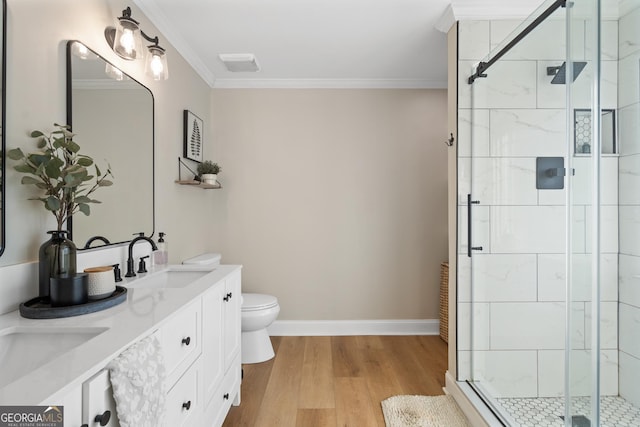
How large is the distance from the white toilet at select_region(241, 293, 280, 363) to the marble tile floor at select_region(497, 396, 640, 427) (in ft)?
5.17

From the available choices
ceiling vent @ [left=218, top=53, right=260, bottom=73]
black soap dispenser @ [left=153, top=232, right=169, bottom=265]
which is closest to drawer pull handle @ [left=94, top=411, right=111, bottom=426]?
black soap dispenser @ [left=153, top=232, right=169, bottom=265]

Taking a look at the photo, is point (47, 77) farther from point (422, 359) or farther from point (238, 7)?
point (422, 359)

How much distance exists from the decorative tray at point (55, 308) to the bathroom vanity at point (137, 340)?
0.8 inches

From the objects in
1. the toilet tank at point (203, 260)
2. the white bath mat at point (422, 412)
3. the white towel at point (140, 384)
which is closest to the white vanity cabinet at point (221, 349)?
the white towel at point (140, 384)

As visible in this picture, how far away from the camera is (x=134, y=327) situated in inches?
39.0

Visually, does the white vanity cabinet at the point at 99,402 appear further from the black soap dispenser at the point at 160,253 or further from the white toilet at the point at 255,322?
the white toilet at the point at 255,322

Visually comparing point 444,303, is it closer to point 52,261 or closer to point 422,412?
point 422,412

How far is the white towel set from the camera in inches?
32.4

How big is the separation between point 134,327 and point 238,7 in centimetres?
192

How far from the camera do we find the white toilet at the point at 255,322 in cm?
247

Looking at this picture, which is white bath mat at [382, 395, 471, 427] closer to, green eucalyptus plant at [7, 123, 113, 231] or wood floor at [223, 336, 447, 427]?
wood floor at [223, 336, 447, 427]

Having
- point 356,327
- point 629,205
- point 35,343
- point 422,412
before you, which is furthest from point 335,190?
point 35,343

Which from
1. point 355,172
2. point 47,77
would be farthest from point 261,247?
point 47,77

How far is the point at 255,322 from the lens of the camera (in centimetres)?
247
